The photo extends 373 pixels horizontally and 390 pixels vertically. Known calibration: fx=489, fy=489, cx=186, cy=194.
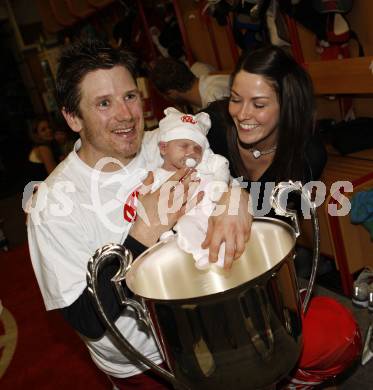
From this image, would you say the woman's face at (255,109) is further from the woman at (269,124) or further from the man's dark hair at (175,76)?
the man's dark hair at (175,76)

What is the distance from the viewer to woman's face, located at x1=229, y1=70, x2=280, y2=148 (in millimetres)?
1758

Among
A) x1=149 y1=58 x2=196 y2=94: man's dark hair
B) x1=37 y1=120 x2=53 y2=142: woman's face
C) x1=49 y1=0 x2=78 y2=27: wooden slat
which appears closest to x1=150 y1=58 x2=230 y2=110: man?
x1=149 y1=58 x2=196 y2=94: man's dark hair

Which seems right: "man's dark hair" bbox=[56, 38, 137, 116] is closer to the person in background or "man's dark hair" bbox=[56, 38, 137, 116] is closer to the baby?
the baby

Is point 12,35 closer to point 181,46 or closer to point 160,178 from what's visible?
point 181,46

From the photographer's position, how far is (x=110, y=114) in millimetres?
1232

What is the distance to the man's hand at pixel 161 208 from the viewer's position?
1.09m

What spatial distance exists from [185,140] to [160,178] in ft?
0.62

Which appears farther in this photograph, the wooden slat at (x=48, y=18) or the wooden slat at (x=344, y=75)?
the wooden slat at (x=48, y=18)

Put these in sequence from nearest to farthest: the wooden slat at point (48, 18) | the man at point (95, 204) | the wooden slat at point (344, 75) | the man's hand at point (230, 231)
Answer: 1. the man's hand at point (230, 231)
2. the man at point (95, 204)
3. the wooden slat at point (344, 75)
4. the wooden slat at point (48, 18)

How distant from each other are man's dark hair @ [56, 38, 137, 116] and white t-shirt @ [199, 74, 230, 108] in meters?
1.58

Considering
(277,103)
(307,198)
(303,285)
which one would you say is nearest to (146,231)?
(307,198)

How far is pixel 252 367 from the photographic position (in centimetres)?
80

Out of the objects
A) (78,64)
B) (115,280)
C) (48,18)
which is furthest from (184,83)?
(48,18)

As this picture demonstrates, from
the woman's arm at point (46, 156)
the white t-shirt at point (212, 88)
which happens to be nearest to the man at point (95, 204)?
the white t-shirt at point (212, 88)
